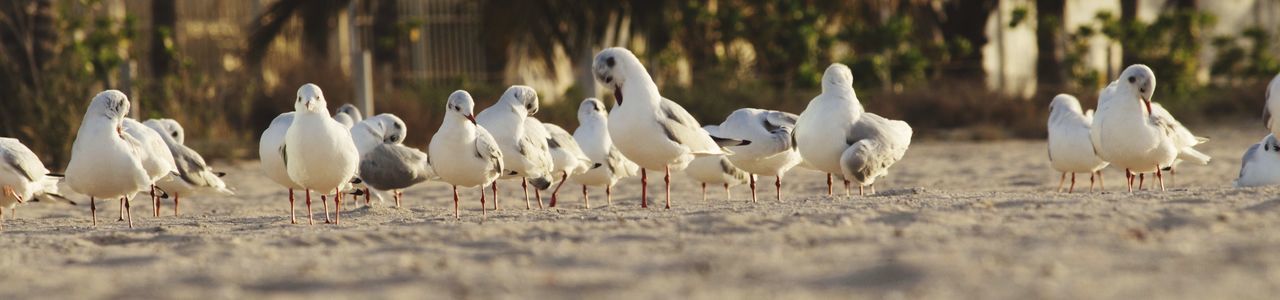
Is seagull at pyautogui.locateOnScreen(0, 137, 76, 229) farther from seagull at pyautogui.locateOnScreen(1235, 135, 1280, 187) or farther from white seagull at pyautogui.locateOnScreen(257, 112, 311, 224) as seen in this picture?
seagull at pyautogui.locateOnScreen(1235, 135, 1280, 187)

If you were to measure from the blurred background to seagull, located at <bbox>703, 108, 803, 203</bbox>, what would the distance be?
26.7 feet

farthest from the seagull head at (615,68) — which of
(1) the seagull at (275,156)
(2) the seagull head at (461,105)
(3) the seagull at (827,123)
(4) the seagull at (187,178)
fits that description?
(4) the seagull at (187,178)

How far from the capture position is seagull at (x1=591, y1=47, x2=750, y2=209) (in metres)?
9.83

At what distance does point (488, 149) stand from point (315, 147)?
3.57ft

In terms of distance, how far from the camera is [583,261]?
6.46 metres

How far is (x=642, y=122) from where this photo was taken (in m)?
9.80

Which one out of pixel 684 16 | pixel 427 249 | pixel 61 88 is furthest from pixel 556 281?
pixel 684 16

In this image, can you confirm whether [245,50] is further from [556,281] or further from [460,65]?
[556,281]

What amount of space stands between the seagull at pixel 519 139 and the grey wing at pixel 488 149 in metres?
0.41

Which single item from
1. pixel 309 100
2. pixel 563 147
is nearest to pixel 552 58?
pixel 563 147

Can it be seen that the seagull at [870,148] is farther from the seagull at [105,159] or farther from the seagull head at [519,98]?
the seagull at [105,159]

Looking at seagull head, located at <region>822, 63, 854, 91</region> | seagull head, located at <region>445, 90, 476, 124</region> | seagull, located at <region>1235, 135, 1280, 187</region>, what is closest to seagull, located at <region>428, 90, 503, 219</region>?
seagull head, located at <region>445, 90, 476, 124</region>

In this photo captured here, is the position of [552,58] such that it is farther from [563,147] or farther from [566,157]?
[566,157]

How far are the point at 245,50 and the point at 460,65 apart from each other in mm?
3901
